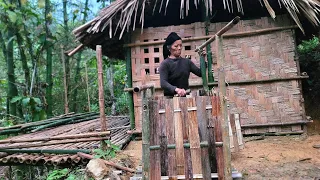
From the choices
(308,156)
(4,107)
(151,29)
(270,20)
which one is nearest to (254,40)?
(270,20)

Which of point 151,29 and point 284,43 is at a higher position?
point 151,29

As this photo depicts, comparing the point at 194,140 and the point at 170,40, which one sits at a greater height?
A: the point at 170,40

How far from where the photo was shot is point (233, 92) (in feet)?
15.8

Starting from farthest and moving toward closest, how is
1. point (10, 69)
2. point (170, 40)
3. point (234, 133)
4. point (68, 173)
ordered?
point (10, 69) < point (68, 173) < point (170, 40) < point (234, 133)

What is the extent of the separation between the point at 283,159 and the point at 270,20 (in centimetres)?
252

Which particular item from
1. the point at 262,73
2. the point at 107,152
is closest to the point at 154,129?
the point at 107,152

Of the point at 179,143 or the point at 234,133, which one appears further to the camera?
the point at 234,133

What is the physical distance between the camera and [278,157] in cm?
349

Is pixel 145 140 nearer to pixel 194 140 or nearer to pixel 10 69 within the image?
pixel 194 140

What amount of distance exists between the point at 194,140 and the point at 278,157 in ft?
5.25

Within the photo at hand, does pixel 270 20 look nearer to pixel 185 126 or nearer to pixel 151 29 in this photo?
pixel 151 29

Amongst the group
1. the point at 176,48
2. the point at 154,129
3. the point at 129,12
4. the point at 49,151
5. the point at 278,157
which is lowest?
the point at 278,157

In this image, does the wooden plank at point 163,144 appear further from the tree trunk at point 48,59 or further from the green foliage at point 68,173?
the tree trunk at point 48,59

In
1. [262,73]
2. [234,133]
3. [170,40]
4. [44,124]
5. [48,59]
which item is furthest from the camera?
[48,59]
